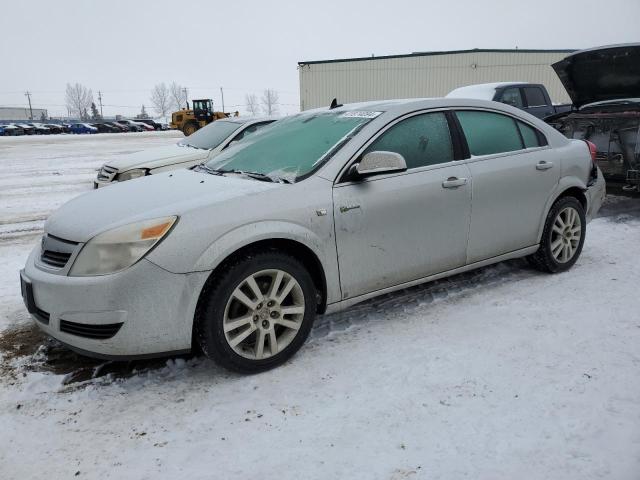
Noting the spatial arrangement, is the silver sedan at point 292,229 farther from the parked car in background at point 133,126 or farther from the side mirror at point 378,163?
the parked car in background at point 133,126

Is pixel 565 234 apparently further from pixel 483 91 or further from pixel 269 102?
pixel 269 102

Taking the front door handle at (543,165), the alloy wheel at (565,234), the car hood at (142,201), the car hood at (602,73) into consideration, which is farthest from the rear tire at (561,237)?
the car hood at (602,73)

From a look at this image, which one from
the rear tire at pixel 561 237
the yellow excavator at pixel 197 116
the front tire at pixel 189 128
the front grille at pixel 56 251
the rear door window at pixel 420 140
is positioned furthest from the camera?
the yellow excavator at pixel 197 116

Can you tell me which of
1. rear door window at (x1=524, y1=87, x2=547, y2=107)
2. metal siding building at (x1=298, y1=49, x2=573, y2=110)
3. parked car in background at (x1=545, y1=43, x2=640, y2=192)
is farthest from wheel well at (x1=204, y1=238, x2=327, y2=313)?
metal siding building at (x1=298, y1=49, x2=573, y2=110)

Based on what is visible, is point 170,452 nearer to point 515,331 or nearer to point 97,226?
point 97,226

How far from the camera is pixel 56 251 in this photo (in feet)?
9.39

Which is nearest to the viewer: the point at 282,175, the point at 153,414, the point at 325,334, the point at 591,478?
the point at 591,478

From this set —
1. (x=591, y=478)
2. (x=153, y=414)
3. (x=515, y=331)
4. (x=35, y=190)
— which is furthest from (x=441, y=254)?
(x=35, y=190)

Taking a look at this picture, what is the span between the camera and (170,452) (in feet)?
7.63

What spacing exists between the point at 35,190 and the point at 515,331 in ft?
32.3

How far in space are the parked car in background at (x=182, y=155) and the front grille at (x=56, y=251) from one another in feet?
12.3

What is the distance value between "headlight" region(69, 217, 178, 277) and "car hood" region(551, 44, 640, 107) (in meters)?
7.16

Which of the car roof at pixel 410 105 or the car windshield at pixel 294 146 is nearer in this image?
the car windshield at pixel 294 146

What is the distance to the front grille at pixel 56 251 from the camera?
9.11 feet
